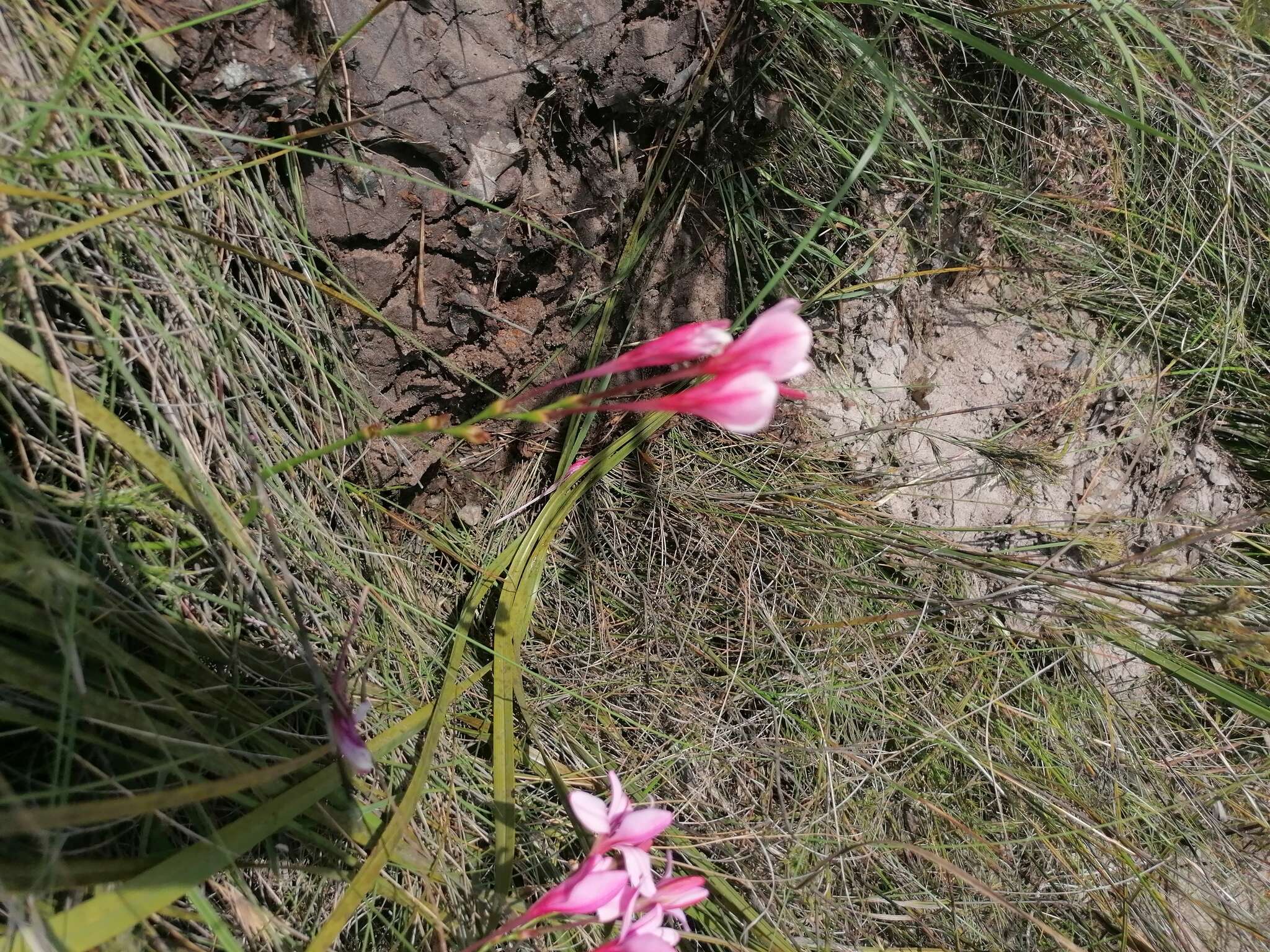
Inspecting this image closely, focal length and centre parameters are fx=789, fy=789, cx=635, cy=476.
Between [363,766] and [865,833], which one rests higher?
[363,766]

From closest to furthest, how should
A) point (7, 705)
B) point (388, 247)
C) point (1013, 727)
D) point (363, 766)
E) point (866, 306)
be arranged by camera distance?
point (7, 705) → point (363, 766) → point (388, 247) → point (1013, 727) → point (866, 306)

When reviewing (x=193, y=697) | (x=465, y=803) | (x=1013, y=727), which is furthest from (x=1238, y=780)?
(x=193, y=697)

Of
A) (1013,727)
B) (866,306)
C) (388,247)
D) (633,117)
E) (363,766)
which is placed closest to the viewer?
(363,766)

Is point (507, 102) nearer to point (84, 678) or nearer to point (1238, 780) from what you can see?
point (84, 678)

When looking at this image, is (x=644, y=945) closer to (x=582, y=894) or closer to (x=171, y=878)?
(x=582, y=894)

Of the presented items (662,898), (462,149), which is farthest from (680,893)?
(462,149)

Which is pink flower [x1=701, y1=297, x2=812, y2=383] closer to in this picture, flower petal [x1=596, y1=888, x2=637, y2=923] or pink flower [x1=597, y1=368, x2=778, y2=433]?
pink flower [x1=597, y1=368, x2=778, y2=433]

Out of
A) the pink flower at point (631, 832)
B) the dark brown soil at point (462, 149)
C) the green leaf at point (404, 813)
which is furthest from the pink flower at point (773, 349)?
the green leaf at point (404, 813)
